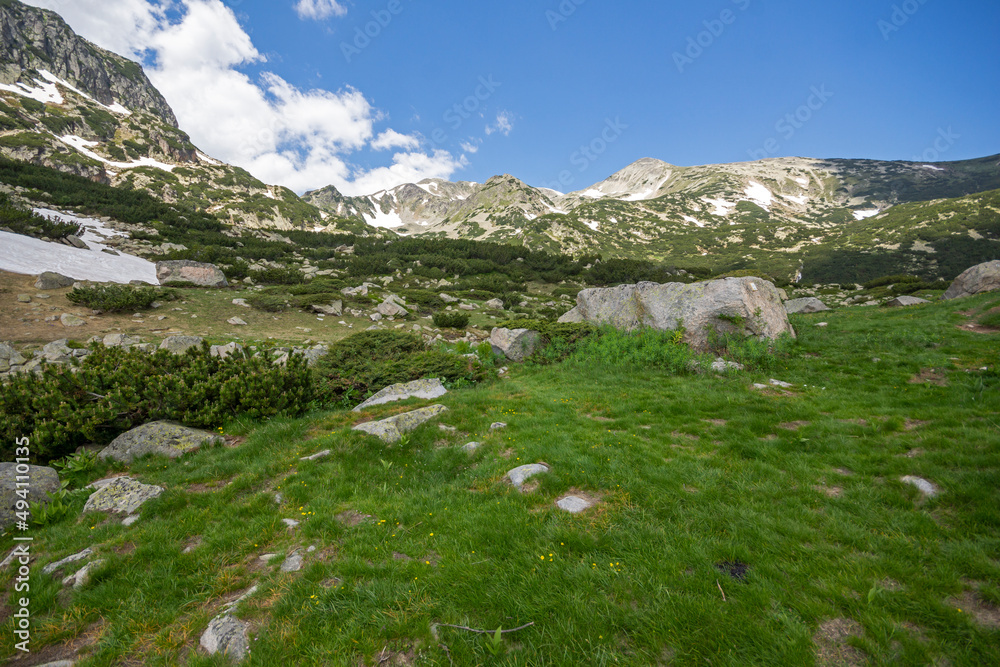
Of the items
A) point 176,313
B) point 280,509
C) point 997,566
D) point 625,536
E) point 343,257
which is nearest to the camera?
point 997,566

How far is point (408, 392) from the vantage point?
10.7 meters

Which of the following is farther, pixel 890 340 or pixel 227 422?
pixel 890 340

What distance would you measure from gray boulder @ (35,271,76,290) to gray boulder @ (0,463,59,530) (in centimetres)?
1888

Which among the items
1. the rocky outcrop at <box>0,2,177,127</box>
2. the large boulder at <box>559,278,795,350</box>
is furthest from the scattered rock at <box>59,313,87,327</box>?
the rocky outcrop at <box>0,2,177,127</box>

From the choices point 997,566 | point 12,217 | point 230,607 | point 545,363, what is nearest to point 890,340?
point 545,363

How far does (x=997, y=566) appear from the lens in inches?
141

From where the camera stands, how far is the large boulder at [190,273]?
26328 millimetres

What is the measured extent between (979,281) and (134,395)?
3925 centimetres

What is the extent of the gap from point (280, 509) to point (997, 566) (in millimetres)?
8643

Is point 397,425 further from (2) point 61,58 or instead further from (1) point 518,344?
(2) point 61,58

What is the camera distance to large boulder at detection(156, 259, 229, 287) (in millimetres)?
26328

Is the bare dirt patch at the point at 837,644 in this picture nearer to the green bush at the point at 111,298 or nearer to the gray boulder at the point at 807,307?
the green bush at the point at 111,298

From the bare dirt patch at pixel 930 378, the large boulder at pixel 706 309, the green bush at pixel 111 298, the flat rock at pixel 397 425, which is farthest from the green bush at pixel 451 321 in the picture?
the bare dirt patch at pixel 930 378

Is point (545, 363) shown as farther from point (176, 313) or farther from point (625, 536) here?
point (176, 313)
